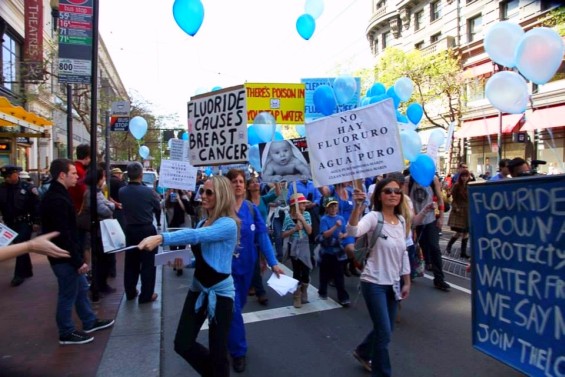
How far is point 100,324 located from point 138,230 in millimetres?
1454

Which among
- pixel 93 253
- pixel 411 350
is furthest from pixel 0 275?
pixel 411 350

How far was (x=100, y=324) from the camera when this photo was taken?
5039 mm

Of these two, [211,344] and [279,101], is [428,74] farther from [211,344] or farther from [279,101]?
[211,344]

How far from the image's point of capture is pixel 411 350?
4508 millimetres

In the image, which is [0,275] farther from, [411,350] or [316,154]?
[411,350]

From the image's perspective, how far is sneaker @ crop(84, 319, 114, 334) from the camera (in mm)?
4921

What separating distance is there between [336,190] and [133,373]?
3927mm

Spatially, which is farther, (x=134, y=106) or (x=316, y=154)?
(x=134, y=106)

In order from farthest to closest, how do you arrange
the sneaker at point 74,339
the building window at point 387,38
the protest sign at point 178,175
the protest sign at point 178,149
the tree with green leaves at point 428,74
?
the building window at point 387,38
the tree with green leaves at point 428,74
the protest sign at point 178,149
the protest sign at point 178,175
the sneaker at point 74,339

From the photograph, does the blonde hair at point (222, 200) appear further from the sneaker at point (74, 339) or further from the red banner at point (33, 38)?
the red banner at point (33, 38)

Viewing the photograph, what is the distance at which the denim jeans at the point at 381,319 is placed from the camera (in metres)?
3.42

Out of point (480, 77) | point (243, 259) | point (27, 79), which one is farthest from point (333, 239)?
point (480, 77)

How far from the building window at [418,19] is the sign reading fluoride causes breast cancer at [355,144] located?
118 ft

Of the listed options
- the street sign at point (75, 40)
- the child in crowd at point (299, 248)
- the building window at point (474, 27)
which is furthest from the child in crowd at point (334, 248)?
the building window at point (474, 27)
